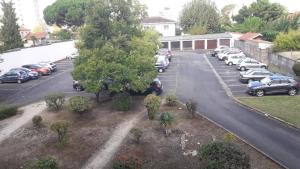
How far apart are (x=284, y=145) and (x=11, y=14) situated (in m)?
49.6

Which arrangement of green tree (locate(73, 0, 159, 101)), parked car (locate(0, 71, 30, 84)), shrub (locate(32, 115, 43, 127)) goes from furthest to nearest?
1. parked car (locate(0, 71, 30, 84))
2. green tree (locate(73, 0, 159, 101))
3. shrub (locate(32, 115, 43, 127))

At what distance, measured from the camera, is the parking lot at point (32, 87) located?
109 feet

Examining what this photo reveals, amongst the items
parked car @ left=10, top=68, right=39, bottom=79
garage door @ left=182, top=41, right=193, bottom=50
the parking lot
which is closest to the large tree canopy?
garage door @ left=182, top=41, right=193, bottom=50

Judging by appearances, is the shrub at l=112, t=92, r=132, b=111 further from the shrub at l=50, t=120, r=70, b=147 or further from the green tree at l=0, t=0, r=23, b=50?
the green tree at l=0, t=0, r=23, b=50

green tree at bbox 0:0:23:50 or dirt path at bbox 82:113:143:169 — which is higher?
green tree at bbox 0:0:23:50

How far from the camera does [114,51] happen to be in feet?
87.8

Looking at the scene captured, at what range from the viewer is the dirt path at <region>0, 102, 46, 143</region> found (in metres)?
22.7

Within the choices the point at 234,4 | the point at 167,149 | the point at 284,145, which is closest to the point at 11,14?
the point at 167,149

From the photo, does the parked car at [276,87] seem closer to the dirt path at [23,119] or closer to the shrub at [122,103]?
the shrub at [122,103]

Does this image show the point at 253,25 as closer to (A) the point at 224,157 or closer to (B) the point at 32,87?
(B) the point at 32,87

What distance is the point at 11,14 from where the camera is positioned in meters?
→ 55.6

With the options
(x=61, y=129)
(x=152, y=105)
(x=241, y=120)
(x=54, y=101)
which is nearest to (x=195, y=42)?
(x=54, y=101)

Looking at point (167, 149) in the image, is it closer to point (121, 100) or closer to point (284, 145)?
point (284, 145)

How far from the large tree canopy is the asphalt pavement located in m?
42.6
